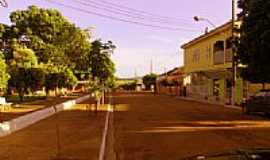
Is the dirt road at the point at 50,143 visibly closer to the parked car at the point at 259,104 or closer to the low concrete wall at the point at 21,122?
the low concrete wall at the point at 21,122

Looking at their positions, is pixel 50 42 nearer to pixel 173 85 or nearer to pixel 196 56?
pixel 196 56

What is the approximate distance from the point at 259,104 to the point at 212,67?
24.3m

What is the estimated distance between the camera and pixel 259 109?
27656mm

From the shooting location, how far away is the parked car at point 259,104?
2667cm

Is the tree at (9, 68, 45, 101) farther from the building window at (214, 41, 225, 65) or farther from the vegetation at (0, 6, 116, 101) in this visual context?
the building window at (214, 41, 225, 65)

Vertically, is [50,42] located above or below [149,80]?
above

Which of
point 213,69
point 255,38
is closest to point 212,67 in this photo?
point 213,69

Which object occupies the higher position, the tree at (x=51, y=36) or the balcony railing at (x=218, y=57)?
the tree at (x=51, y=36)

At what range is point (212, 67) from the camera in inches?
2039

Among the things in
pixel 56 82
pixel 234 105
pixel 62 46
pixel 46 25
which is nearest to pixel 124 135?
pixel 234 105

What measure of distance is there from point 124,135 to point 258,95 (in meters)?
12.7

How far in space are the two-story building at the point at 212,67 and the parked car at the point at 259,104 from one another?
35.6ft

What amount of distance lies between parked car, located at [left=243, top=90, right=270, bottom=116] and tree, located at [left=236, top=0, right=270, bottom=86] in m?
1.14

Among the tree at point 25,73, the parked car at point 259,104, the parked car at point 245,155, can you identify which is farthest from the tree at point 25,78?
the parked car at point 245,155
